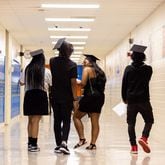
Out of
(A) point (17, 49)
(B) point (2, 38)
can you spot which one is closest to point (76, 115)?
(B) point (2, 38)

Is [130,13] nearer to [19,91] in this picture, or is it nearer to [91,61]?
[91,61]

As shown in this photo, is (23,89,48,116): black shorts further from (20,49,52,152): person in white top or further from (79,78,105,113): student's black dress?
(79,78,105,113): student's black dress

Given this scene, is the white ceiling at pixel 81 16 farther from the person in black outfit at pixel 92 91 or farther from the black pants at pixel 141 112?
the black pants at pixel 141 112

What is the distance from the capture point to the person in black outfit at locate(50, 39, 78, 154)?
21.1 ft

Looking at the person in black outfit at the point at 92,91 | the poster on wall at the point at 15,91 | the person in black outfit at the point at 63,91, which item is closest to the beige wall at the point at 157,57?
the person in black outfit at the point at 92,91

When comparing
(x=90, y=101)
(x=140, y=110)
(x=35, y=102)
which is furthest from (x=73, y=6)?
(x=140, y=110)

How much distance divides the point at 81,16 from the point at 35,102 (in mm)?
4428

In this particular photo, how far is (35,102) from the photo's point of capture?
22.0 ft

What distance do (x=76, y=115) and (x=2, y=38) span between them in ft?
19.3

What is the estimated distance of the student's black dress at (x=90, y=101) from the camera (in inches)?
270

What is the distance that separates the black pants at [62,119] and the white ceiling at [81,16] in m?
3.11

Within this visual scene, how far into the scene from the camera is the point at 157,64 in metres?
9.01

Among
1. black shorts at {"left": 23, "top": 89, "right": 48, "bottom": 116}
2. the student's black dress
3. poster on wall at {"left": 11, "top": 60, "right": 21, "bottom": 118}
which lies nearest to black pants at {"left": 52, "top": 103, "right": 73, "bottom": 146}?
black shorts at {"left": 23, "top": 89, "right": 48, "bottom": 116}

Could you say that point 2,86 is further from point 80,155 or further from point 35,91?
point 80,155
